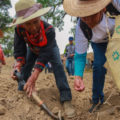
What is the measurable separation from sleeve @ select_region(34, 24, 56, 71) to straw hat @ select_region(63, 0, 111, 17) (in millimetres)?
761

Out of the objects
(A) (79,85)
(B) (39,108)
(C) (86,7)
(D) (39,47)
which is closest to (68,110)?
(B) (39,108)

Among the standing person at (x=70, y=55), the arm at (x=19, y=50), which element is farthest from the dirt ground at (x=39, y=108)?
the standing person at (x=70, y=55)

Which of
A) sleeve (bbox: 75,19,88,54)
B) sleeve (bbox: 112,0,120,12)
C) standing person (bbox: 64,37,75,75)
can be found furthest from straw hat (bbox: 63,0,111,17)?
standing person (bbox: 64,37,75,75)

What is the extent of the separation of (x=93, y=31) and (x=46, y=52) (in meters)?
0.73

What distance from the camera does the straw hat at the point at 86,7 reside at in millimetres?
1623

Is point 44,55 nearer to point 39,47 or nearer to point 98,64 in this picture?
point 39,47

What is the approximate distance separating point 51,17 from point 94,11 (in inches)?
322

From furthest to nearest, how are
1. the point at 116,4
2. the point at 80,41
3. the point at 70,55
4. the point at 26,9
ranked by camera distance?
the point at 70,55, the point at 26,9, the point at 80,41, the point at 116,4

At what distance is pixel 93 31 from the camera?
1.99 metres

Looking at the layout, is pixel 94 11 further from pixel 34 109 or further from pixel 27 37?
pixel 34 109

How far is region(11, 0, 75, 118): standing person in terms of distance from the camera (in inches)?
87.3

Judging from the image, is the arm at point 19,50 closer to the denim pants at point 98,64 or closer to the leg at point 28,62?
the leg at point 28,62

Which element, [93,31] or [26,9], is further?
[26,9]

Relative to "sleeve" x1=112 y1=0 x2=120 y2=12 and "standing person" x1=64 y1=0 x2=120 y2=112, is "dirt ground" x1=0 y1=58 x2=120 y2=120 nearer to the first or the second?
"standing person" x1=64 y1=0 x2=120 y2=112
